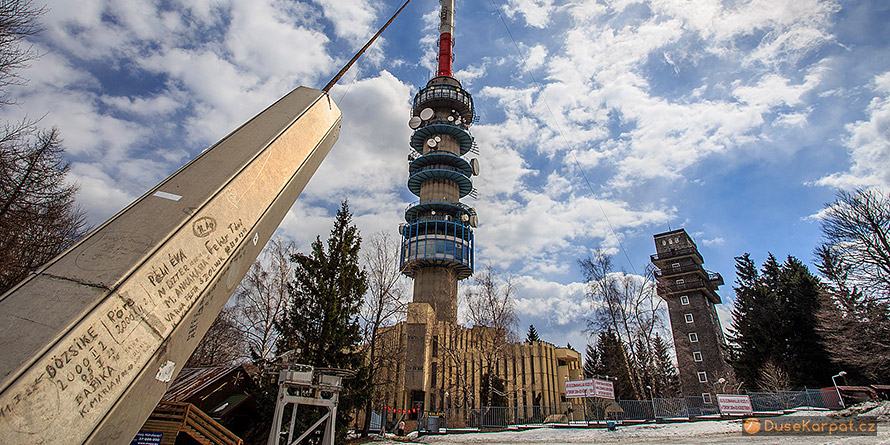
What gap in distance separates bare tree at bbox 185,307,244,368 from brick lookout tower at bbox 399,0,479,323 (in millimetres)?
17361

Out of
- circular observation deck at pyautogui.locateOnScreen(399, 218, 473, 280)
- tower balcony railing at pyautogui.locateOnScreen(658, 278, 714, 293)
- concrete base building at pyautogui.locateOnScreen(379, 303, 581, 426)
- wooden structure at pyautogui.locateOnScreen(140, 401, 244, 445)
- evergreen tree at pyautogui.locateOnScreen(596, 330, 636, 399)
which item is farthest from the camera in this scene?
tower balcony railing at pyautogui.locateOnScreen(658, 278, 714, 293)

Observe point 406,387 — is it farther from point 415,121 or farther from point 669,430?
point 415,121

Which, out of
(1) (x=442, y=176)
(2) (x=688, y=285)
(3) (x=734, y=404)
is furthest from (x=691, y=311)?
(1) (x=442, y=176)

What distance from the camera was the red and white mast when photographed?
175ft

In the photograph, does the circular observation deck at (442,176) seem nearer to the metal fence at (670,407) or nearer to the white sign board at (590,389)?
the metal fence at (670,407)

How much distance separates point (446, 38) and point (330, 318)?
47.1 meters

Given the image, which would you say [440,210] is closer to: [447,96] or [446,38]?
[447,96]

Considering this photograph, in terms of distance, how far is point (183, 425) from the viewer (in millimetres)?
10703

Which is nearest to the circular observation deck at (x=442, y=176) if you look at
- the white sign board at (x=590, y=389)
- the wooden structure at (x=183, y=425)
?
the white sign board at (x=590, y=389)

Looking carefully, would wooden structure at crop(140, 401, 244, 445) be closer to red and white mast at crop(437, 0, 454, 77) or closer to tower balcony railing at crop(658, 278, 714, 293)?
tower balcony railing at crop(658, 278, 714, 293)

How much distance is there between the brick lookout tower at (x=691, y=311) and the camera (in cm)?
4225

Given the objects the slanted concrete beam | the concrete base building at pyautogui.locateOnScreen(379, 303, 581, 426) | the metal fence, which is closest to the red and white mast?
the concrete base building at pyautogui.locateOnScreen(379, 303, 581, 426)

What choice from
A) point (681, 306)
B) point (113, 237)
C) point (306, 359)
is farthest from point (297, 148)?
point (681, 306)

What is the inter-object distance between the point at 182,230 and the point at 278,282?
22935mm
